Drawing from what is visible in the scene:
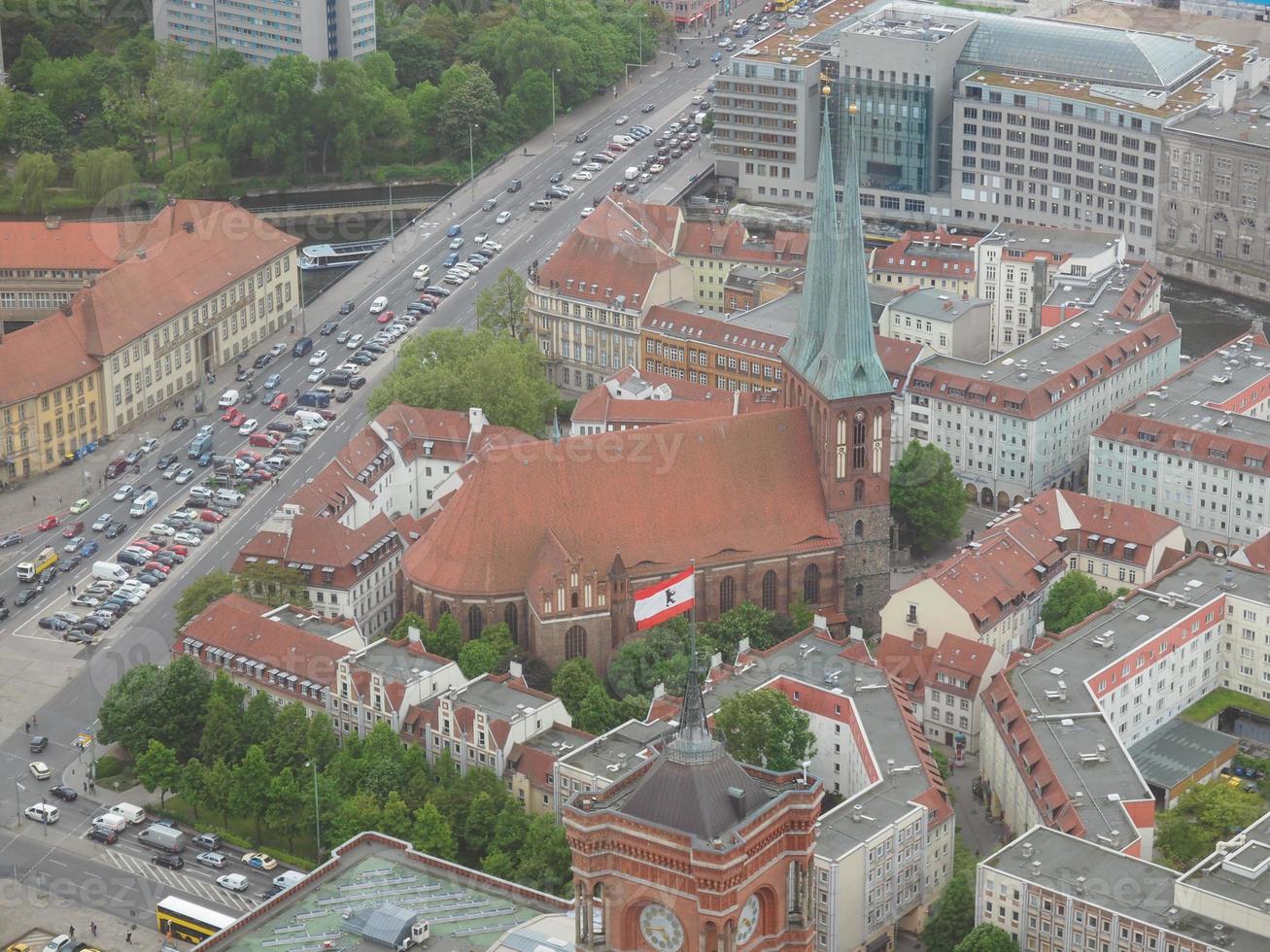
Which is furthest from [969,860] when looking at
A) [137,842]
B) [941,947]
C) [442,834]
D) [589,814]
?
[589,814]

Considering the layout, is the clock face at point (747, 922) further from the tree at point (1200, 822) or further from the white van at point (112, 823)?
the white van at point (112, 823)

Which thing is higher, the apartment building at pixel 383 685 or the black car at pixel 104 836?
the apartment building at pixel 383 685

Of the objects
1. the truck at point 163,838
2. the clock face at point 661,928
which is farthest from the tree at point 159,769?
the clock face at point 661,928

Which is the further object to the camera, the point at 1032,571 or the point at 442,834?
the point at 1032,571

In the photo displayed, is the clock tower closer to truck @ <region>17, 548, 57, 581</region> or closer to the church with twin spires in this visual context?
the church with twin spires

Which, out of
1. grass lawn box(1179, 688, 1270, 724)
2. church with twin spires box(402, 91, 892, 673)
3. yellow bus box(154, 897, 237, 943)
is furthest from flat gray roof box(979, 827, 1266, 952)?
yellow bus box(154, 897, 237, 943)

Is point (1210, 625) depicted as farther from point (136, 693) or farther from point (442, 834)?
point (136, 693)

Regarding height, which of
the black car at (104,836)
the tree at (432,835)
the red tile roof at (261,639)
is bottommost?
the black car at (104,836)
